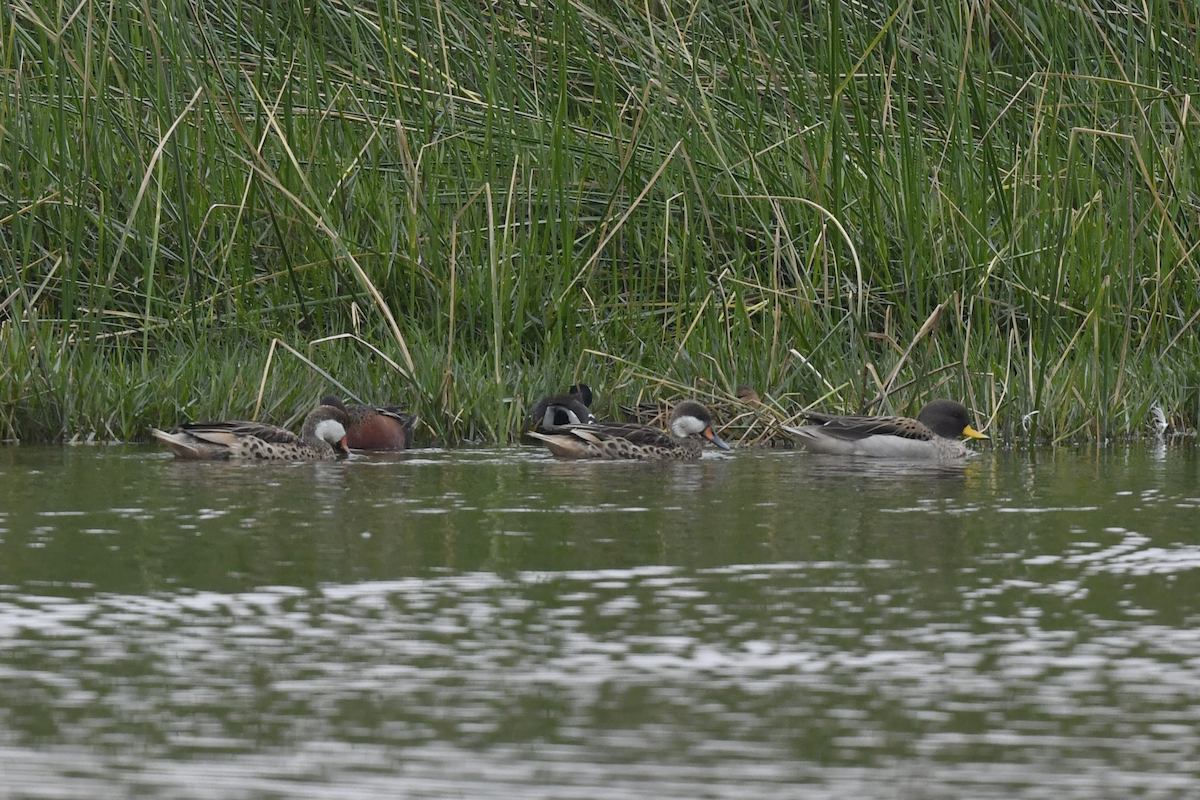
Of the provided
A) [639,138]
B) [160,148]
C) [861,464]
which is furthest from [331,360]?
[861,464]

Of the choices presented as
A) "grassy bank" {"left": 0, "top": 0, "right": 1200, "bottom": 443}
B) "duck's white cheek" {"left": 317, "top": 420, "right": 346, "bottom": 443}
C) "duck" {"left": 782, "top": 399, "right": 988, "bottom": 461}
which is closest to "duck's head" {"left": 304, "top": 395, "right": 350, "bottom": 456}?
"duck's white cheek" {"left": 317, "top": 420, "right": 346, "bottom": 443}

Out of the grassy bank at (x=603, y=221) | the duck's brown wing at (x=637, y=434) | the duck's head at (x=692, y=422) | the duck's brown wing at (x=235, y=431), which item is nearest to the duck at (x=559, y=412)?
the grassy bank at (x=603, y=221)

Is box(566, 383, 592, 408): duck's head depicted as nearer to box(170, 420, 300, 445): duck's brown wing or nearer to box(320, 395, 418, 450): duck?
box(320, 395, 418, 450): duck

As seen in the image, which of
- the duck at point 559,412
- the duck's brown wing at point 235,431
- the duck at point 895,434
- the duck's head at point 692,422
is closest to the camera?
the duck's brown wing at point 235,431

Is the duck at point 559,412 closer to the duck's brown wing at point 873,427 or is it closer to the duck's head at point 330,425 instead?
the duck's head at point 330,425

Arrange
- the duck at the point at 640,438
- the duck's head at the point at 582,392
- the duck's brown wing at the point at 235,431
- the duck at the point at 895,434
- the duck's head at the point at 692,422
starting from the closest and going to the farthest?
the duck's brown wing at the point at 235,431 → the duck at the point at 640,438 → the duck at the point at 895,434 → the duck's head at the point at 692,422 → the duck's head at the point at 582,392

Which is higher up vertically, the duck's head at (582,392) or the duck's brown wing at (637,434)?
the duck's head at (582,392)

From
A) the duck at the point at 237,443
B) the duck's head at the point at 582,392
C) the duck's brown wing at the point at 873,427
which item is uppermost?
the duck's head at the point at 582,392

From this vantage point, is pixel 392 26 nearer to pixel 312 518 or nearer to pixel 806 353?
pixel 806 353

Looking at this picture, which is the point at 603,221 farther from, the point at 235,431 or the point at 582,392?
the point at 235,431

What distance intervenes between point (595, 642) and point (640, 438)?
518 cm

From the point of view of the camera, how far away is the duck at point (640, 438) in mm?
10117

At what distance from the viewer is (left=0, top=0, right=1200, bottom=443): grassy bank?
37.0 feet

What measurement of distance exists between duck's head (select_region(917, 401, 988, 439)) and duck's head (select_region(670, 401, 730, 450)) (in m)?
1.08
